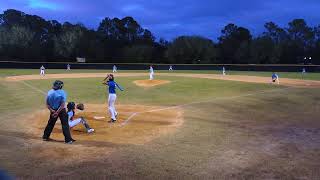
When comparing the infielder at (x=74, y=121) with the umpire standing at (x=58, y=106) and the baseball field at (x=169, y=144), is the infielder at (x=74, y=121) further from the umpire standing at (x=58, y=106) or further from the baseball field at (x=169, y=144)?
the umpire standing at (x=58, y=106)

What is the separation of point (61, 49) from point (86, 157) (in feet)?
253

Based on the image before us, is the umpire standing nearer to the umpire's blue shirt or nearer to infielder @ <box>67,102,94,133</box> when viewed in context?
the umpire's blue shirt

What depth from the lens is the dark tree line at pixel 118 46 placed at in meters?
83.4

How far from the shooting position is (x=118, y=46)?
3920 inches

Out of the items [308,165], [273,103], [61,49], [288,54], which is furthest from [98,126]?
[288,54]

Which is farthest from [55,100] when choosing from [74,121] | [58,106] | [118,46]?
[118,46]

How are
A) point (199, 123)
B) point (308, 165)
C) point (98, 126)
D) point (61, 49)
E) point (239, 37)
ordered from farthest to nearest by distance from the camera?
1. point (239, 37)
2. point (61, 49)
3. point (199, 123)
4. point (98, 126)
5. point (308, 165)

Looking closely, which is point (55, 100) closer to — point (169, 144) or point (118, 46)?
point (169, 144)

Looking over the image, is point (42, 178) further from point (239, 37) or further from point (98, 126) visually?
point (239, 37)

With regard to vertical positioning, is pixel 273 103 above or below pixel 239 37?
below

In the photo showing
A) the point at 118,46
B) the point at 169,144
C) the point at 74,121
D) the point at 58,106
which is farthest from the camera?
the point at 118,46

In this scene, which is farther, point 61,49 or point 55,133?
point 61,49

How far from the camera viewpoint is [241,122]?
17.0m

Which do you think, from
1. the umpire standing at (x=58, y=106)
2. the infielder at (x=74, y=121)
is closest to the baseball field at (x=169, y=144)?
the infielder at (x=74, y=121)
